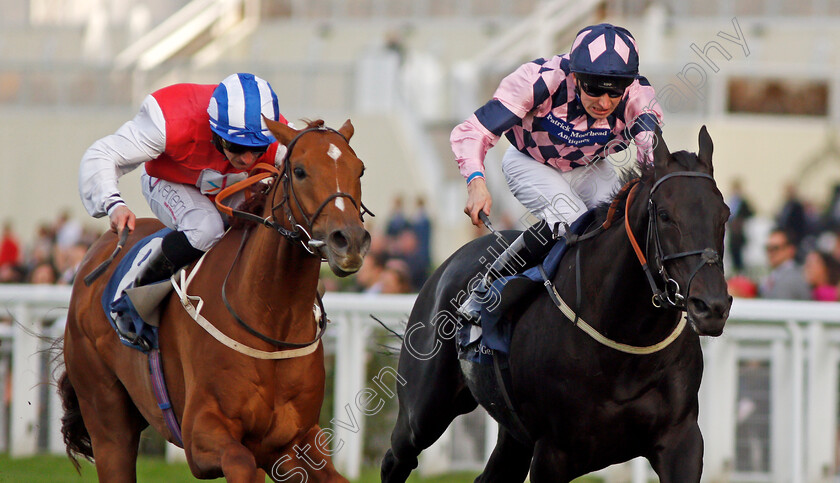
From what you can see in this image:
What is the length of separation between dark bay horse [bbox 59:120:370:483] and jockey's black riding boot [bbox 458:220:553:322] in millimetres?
726

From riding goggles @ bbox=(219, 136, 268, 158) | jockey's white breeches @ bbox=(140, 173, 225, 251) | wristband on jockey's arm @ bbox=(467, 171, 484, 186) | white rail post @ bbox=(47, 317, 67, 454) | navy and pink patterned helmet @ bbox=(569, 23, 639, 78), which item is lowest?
white rail post @ bbox=(47, 317, 67, 454)

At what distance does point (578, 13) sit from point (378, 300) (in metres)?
9.20

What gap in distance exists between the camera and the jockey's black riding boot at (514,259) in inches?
171

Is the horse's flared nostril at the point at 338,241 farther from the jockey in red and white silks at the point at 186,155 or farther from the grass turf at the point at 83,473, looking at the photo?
the grass turf at the point at 83,473

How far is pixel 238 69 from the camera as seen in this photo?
13.4 meters

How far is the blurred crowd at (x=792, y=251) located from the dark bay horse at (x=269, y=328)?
14.4 ft

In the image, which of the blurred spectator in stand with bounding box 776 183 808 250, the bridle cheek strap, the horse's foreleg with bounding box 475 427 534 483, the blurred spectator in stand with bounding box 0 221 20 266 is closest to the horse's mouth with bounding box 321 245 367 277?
the bridle cheek strap

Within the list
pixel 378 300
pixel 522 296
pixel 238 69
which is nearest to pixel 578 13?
pixel 238 69

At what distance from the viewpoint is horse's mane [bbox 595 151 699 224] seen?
11.9ft

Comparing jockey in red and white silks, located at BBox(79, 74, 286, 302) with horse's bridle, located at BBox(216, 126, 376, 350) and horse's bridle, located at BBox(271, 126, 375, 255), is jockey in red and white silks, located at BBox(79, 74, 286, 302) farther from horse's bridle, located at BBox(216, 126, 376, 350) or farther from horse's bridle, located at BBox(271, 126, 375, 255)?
horse's bridle, located at BBox(271, 126, 375, 255)

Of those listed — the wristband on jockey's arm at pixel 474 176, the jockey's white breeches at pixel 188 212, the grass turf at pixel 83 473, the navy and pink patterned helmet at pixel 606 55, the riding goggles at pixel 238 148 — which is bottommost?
the grass turf at pixel 83 473

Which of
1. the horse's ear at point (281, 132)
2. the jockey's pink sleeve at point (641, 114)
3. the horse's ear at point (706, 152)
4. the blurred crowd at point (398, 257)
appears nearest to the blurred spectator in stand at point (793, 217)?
the blurred crowd at point (398, 257)

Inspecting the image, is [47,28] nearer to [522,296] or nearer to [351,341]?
[351,341]

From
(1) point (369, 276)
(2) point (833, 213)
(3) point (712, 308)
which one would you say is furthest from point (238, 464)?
(2) point (833, 213)
